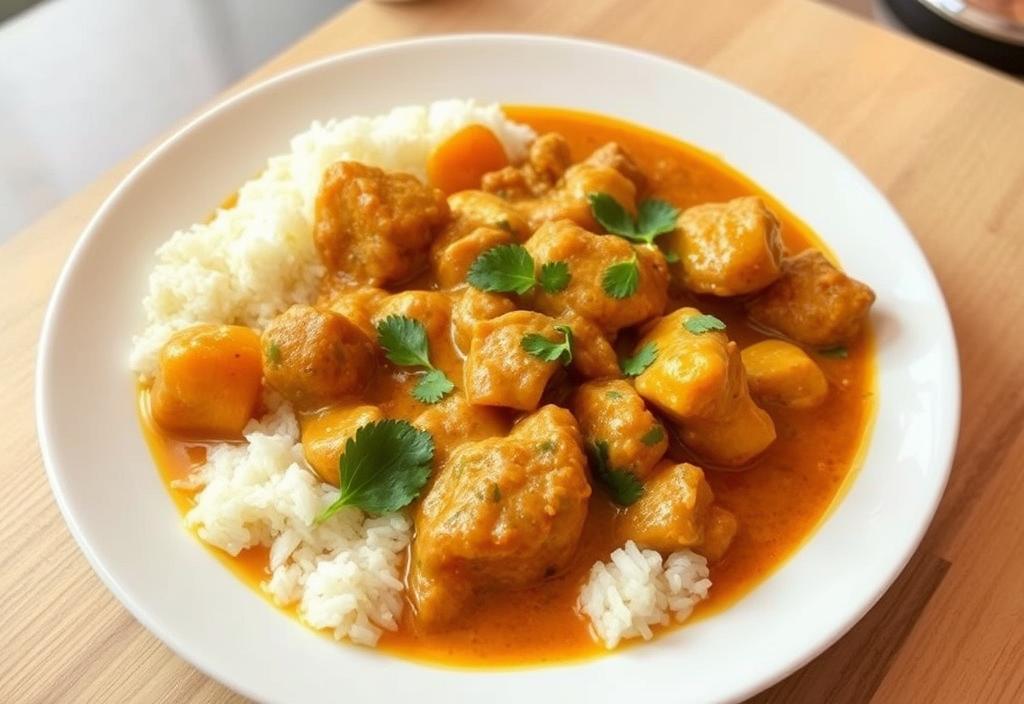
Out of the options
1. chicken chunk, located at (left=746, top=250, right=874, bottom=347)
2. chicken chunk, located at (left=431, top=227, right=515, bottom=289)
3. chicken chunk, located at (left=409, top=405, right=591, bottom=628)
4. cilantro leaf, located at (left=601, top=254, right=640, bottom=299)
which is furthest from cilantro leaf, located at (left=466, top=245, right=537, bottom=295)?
chicken chunk, located at (left=746, top=250, right=874, bottom=347)

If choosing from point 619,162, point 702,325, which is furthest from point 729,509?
point 619,162

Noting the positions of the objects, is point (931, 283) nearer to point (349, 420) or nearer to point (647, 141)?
point (647, 141)

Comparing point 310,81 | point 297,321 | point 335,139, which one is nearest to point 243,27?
point 310,81

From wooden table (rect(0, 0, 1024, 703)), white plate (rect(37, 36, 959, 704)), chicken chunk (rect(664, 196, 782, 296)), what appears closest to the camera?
white plate (rect(37, 36, 959, 704))

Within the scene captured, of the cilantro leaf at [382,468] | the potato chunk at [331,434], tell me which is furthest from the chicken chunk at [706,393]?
the potato chunk at [331,434]

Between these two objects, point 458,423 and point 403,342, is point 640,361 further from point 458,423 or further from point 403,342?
point 403,342

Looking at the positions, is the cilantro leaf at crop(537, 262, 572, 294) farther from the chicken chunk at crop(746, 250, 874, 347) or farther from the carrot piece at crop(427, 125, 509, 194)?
the carrot piece at crop(427, 125, 509, 194)
